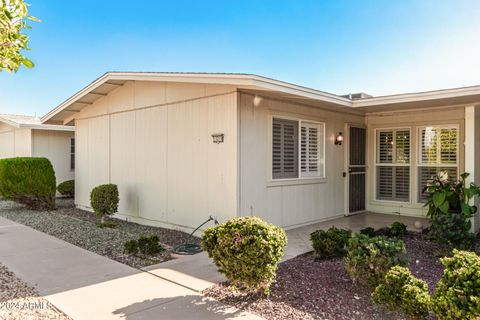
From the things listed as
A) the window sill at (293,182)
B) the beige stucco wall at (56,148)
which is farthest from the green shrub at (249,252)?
the beige stucco wall at (56,148)

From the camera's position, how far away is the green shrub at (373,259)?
3467mm

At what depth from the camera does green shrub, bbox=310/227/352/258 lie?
466 centimetres

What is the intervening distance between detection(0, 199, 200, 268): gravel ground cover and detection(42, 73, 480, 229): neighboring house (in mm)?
473

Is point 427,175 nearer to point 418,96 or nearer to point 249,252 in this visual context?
point 418,96

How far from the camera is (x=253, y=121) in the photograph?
5.93 meters

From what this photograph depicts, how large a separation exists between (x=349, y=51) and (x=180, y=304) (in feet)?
37.4

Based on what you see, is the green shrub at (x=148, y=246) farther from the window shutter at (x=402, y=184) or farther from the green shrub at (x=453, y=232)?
the window shutter at (x=402, y=184)

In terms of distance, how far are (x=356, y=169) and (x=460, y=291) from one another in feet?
20.4

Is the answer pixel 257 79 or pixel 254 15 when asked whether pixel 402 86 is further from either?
pixel 257 79

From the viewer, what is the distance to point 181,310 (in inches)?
127

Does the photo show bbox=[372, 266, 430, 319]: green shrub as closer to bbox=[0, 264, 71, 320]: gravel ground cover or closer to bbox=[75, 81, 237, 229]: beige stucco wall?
bbox=[0, 264, 71, 320]: gravel ground cover

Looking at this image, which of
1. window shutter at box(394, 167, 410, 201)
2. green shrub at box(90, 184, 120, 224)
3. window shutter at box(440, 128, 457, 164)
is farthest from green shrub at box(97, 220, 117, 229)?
window shutter at box(440, 128, 457, 164)

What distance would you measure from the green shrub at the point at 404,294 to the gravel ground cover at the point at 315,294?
0.25 m

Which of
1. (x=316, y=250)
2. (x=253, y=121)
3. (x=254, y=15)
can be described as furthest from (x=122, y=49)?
(x=316, y=250)
